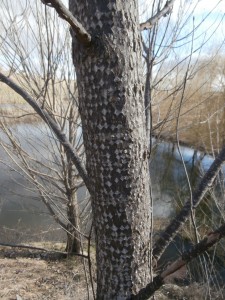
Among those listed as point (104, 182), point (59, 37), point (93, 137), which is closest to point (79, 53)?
point (93, 137)

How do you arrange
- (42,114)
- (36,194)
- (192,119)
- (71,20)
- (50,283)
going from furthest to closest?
(192,119)
(36,194)
(50,283)
(42,114)
(71,20)

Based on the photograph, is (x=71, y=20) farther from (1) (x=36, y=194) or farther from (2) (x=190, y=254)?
(1) (x=36, y=194)

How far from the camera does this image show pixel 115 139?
1.07 metres

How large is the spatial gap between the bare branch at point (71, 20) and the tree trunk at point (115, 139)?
0.06 m

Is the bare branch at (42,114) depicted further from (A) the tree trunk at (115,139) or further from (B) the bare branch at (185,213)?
(B) the bare branch at (185,213)

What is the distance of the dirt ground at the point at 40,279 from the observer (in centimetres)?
468

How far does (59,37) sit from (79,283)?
12.1 ft

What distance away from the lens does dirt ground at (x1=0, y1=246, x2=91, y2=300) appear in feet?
15.3

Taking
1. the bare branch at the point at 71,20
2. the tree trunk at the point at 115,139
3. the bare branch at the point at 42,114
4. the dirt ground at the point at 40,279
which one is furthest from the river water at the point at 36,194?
the bare branch at the point at 71,20

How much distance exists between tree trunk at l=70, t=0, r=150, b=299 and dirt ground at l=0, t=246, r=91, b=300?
361cm

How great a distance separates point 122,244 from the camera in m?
1.12

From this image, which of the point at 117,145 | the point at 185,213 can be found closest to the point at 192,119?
the point at 185,213

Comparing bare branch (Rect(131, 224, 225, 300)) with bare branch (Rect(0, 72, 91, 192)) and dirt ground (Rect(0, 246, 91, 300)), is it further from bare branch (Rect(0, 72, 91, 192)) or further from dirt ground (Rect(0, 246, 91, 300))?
dirt ground (Rect(0, 246, 91, 300))

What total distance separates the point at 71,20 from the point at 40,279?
16.5ft
